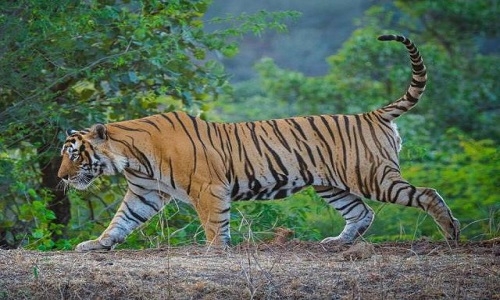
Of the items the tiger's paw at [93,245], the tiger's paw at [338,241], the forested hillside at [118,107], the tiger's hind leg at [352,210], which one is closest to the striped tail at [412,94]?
the tiger's hind leg at [352,210]

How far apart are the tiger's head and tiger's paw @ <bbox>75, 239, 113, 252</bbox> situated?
0.48m

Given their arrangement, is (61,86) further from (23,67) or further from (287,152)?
(287,152)

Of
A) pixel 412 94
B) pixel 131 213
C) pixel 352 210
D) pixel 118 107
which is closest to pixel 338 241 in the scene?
pixel 352 210

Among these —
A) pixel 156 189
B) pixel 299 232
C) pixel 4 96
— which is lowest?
pixel 299 232

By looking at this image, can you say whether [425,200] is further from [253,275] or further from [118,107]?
[118,107]

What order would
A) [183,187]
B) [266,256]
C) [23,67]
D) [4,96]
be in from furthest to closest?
1. [4,96]
2. [23,67]
3. [183,187]
4. [266,256]

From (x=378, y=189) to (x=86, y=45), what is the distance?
8.75 feet

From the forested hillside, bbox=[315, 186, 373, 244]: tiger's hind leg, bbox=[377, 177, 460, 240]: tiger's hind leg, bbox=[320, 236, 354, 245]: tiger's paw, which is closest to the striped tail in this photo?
bbox=[377, 177, 460, 240]: tiger's hind leg

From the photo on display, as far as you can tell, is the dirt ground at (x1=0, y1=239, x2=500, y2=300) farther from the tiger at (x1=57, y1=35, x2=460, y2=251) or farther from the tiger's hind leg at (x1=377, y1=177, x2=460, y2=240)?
the tiger at (x1=57, y1=35, x2=460, y2=251)

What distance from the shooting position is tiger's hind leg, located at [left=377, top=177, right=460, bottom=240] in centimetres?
820

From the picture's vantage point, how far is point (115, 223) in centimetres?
840

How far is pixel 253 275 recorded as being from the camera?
21.4 feet

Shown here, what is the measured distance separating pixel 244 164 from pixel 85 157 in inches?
45.7

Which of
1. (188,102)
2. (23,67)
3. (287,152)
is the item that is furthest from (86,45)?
(287,152)
